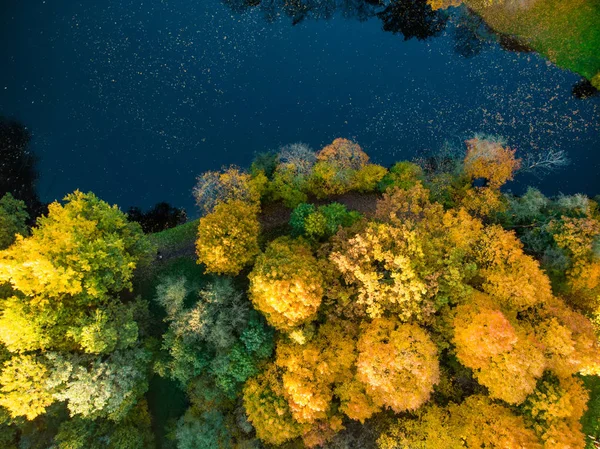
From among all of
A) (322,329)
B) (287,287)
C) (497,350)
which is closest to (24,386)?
(287,287)

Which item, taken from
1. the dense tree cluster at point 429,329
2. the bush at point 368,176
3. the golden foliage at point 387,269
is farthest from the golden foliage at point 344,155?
the golden foliage at point 387,269

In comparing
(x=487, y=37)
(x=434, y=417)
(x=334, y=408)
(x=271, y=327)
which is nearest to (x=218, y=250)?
(x=271, y=327)

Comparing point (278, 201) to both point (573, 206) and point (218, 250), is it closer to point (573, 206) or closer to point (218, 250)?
point (218, 250)

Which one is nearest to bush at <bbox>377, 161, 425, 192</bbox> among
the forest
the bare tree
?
the forest

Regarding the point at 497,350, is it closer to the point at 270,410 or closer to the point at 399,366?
the point at 399,366

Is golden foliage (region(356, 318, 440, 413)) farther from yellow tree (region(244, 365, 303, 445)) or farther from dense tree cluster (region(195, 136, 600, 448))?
yellow tree (region(244, 365, 303, 445))
